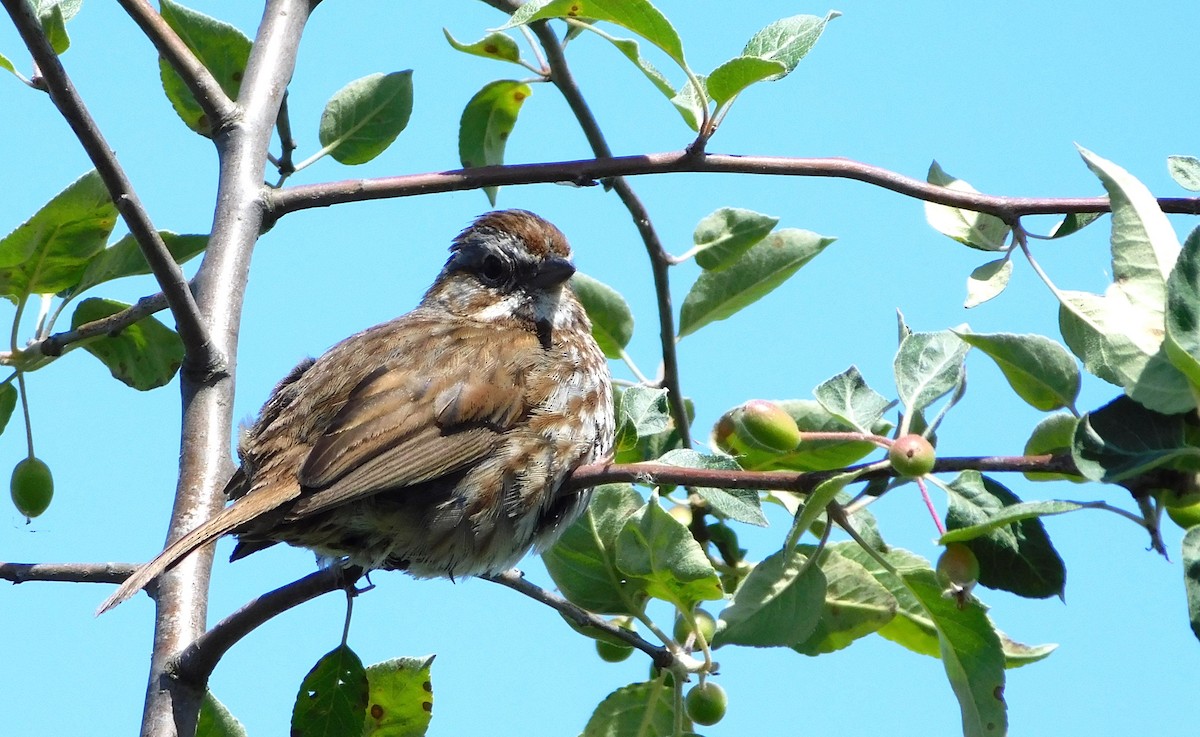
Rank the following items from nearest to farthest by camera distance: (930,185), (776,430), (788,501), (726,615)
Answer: (776,430)
(726,615)
(930,185)
(788,501)

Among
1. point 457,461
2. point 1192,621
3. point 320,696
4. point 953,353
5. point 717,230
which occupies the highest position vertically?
point 717,230

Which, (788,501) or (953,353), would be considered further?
(788,501)

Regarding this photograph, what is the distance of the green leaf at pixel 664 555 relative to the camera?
Result: 3.29 meters

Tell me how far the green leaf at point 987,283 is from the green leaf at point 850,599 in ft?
2.56

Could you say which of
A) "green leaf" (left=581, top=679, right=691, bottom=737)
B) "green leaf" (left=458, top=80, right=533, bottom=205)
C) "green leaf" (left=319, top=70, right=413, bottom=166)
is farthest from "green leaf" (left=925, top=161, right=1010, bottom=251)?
"green leaf" (left=319, top=70, right=413, bottom=166)

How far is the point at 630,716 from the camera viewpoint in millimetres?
3709

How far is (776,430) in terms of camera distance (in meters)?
2.89

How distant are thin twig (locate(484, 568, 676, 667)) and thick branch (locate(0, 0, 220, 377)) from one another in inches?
47.2

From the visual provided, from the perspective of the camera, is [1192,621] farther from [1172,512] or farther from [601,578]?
[601,578]

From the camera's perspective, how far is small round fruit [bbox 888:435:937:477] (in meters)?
2.49

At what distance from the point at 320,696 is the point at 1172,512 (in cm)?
225

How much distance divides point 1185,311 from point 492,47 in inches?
105

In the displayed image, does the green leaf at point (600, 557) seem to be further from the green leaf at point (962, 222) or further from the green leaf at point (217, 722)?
the green leaf at point (962, 222)

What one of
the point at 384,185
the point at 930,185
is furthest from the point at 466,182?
the point at 930,185
